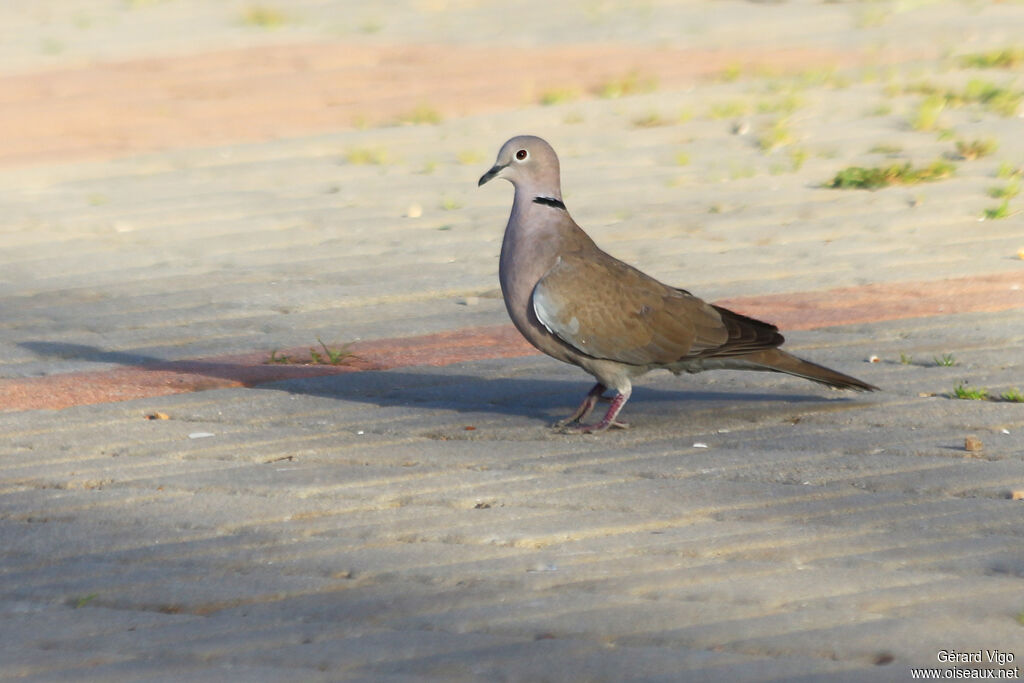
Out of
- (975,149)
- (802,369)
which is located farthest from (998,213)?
(802,369)

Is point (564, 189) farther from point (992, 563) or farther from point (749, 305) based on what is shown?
point (992, 563)

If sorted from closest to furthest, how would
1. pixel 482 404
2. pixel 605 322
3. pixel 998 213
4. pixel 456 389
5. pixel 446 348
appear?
1. pixel 605 322
2. pixel 482 404
3. pixel 456 389
4. pixel 446 348
5. pixel 998 213

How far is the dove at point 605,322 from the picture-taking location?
551cm

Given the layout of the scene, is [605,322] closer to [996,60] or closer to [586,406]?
[586,406]

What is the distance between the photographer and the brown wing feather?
5484 mm

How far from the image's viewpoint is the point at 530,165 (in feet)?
19.0

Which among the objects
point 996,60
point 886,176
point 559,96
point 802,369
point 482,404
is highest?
point 996,60

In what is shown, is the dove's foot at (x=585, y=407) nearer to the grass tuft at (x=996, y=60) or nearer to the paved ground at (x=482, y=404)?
the paved ground at (x=482, y=404)

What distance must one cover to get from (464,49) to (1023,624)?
46.5 feet

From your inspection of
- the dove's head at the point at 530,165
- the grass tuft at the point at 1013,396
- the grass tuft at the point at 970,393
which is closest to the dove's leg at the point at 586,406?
the dove's head at the point at 530,165

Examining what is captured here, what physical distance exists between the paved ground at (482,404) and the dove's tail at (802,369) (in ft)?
0.43

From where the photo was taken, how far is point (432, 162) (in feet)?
37.4

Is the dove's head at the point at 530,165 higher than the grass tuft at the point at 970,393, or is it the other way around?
the dove's head at the point at 530,165

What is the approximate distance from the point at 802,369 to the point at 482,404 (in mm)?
1158
